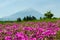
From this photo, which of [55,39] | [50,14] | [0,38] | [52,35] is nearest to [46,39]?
[55,39]

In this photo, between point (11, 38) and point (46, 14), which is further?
point (46, 14)

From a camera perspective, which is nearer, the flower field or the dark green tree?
the flower field

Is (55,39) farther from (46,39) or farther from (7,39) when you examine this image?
(7,39)

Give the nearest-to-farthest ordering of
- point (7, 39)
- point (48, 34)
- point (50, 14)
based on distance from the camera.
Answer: point (7, 39) < point (48, 34) < point (50, 14)

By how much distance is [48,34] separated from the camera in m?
4.21

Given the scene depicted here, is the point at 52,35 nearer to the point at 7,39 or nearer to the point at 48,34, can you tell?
the point at 48,34

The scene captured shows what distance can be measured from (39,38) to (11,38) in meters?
0.43

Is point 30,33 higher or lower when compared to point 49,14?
higher

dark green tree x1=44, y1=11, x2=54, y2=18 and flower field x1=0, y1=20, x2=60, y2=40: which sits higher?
flower field x1=0, y1=20, x2=60, y2=40

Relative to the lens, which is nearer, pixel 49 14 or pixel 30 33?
pixel 30 33

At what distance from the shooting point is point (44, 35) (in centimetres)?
421

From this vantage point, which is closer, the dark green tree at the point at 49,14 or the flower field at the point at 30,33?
the flower field at the point at 30,33

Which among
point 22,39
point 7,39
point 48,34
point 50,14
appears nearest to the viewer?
point 22,39

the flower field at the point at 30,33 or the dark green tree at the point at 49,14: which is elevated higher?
the flower field at the point at 30,33
